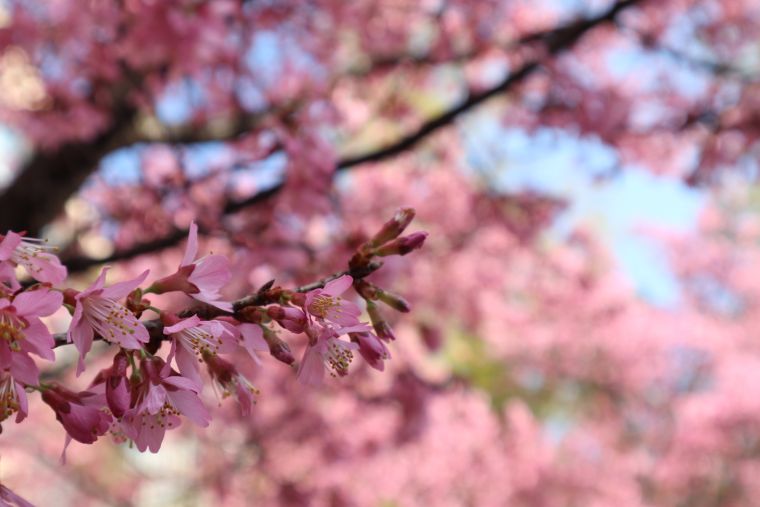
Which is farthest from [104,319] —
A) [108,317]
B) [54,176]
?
[54,176]

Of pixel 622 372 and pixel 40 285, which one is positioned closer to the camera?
pixel 40 285

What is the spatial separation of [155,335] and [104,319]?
3.1 inches

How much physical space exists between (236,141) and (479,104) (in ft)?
4.61

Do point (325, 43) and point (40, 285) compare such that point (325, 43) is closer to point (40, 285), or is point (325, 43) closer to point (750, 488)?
point (40, 285)

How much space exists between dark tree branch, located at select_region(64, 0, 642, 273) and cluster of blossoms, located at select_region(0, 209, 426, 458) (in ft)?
5.57

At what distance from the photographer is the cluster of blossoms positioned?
95 cm

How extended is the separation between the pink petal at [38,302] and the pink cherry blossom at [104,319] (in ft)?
0.13

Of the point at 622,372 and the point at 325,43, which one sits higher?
the point at 325,43

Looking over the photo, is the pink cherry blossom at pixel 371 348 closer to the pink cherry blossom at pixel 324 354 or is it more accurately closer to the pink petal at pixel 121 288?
the pink cherry blossom at pixel 324 354

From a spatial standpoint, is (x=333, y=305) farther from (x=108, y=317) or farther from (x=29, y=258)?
(x=29, y=258)

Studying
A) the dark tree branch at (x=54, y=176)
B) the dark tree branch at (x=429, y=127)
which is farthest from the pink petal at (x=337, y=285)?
the dark tree branch at (x=54, y=176)

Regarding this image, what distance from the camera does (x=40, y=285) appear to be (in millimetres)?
967

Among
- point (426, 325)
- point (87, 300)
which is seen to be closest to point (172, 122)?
point (426, 325)

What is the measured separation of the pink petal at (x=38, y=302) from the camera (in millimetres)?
910
